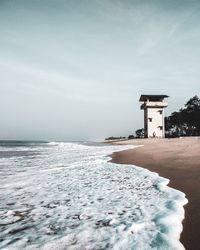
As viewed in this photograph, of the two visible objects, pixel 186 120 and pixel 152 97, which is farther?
pixel 186 120

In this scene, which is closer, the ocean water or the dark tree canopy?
the ocean water

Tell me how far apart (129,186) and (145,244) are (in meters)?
3.11

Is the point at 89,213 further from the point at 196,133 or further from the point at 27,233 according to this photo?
the point at 196,133

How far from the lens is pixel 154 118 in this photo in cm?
5034

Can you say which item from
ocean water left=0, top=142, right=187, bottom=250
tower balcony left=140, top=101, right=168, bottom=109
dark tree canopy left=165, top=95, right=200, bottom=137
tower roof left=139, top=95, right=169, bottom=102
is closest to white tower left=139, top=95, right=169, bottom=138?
tower balcony left=140, top=101, right=168, bottom=109

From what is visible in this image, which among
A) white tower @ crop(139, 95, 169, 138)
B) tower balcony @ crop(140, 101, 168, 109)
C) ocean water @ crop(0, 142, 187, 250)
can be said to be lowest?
ocean water @ crop(0, 142, 187, 250)

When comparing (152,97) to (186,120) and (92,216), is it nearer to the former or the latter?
(186,120)

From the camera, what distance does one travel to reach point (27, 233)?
127 inches

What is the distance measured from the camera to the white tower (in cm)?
4978

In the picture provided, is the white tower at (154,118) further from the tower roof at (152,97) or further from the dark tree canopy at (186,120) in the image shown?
the dark tree canopy at (186,120)

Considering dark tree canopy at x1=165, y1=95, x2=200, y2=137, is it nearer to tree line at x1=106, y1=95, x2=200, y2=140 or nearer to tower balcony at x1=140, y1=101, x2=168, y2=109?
tree line at x1=106, y1=95, x2=200, y2=140

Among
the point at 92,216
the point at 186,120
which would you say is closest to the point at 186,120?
the point at 186,120

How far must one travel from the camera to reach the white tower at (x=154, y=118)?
163 feet

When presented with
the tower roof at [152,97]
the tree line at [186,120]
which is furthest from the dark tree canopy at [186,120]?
the tower roof at [152,97]
